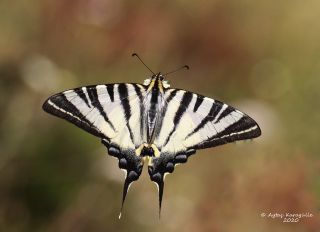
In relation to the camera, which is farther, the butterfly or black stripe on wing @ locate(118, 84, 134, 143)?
black stripe on wing @ locate(118, 84, 134, 143)

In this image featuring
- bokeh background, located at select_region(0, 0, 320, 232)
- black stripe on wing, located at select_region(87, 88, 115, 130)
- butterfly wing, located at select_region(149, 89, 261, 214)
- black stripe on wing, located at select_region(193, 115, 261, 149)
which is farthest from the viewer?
bokeh background, located at select_region(0, 0, 320, 232)

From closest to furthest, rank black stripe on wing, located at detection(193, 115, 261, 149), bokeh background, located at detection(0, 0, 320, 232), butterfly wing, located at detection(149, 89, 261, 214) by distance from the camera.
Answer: black stripe on wing, located at detection(193, 115, 261, 149) < butterfly wing, located at detection(149, 89, 261, 214) < bokeh background, located at detection(0, 0, 320, 232)

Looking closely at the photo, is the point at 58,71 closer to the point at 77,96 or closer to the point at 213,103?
the point at 77,96

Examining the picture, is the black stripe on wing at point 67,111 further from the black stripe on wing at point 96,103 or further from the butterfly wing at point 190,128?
the butterfly wing at point 190,128

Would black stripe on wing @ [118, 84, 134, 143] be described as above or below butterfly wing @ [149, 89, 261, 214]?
above

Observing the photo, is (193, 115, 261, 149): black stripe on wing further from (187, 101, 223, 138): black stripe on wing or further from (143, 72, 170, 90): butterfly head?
(143, 72, 170, 90): butterfly head

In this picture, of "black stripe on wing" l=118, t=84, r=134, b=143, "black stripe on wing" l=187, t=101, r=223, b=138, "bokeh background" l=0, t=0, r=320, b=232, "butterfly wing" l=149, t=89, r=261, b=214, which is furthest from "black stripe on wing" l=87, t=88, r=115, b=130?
"bokeh background" l=0, t=0, r=320, b=232

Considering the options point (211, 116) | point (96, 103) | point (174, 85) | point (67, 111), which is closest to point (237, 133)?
point (211, 116)

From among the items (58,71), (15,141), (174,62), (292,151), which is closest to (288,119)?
(292,151)
